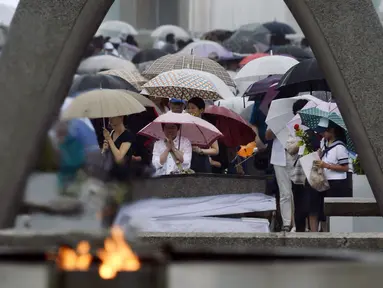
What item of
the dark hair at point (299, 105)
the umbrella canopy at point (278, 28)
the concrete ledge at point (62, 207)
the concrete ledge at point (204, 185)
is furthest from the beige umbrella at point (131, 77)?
the umbrella canopy at point (278, 28)

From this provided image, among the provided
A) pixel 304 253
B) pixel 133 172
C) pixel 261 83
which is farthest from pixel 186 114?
pixel 304 253

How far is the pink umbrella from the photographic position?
11047mm

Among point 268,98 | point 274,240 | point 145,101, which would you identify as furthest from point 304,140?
point 274,240

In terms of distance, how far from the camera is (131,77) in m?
14.7

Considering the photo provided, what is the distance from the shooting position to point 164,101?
43.2ft

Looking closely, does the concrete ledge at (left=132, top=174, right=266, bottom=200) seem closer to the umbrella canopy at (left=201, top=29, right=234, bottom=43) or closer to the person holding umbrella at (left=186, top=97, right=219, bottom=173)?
the person holding umbrella at (left=186, top=97, right=219, bottom=173)

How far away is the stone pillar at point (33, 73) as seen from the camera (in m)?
6.74

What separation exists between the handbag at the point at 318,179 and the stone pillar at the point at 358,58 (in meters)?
4.57

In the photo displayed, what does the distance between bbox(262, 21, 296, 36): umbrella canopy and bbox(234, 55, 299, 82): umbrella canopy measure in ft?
55.4

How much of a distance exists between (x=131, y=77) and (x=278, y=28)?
2041cm

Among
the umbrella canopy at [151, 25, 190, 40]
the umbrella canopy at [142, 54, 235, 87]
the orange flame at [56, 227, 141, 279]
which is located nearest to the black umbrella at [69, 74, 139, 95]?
the umbrella canopy at [142, 54, 235, 87]

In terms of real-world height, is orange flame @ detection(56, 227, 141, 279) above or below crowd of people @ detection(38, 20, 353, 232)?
below

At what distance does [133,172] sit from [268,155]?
26.2ft

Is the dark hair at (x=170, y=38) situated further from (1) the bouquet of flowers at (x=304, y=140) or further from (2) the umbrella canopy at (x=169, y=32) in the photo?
(1) the bouquet of flowers at (x=304, y=140)
